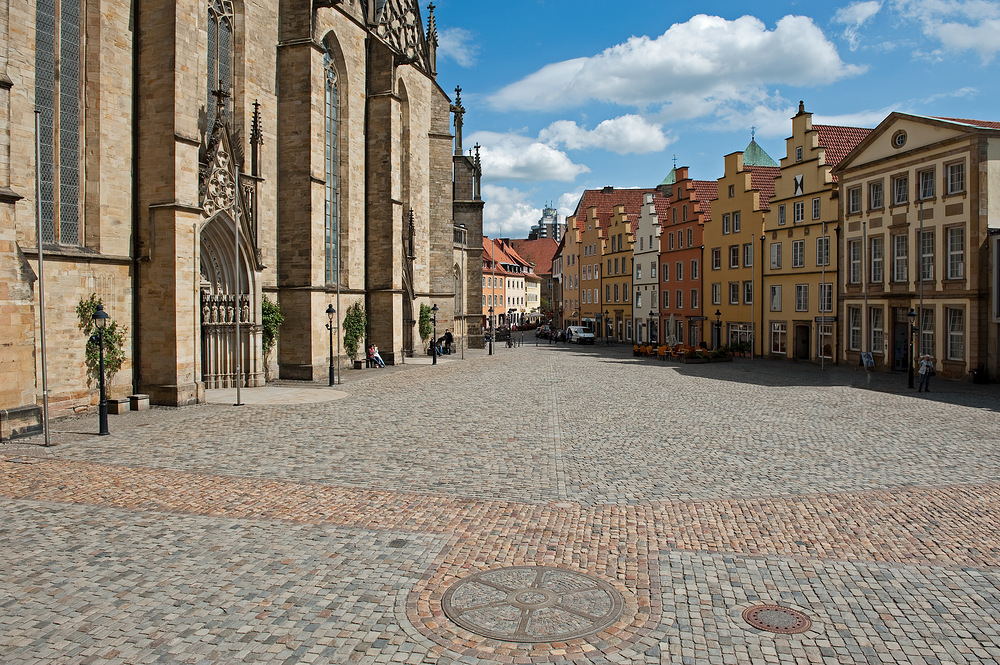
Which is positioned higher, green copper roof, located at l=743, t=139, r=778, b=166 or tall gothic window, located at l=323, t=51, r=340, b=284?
green copper roof, located at l=743, t=139, r=778, b=166

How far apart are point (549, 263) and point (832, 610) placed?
120137mm

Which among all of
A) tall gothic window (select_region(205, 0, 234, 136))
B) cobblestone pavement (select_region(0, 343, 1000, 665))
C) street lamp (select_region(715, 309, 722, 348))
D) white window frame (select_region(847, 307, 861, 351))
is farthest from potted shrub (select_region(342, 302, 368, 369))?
street lamp (select_region(715, 309, 722, 348))

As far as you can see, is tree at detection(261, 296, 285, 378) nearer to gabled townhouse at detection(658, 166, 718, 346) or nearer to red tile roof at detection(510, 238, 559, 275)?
gabled townhouse at detection(658, 166, 718, 346)

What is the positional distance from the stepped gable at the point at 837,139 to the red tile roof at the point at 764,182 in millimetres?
3785

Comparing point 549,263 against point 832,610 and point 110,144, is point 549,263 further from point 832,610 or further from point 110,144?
point 832,610

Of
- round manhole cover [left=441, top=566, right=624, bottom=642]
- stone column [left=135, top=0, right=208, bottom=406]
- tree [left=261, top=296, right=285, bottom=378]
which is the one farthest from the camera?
tree [left=261, top=296, right=285, bottom=378]

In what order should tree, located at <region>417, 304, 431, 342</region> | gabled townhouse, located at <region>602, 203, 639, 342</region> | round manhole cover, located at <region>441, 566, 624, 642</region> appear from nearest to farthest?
round manhole cover, located at <region>441, 566, 624, 642</region> → tree, located at <region>417, 304, 431, 342</region> → gabled townhouse, located at <region>602, 203, 639, 342</region>

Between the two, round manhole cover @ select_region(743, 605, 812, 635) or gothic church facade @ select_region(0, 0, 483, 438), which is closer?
round manhole cover @ select_region(743, 605, 812, 635)

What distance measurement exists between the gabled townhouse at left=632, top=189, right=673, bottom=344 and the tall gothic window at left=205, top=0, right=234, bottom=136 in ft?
120

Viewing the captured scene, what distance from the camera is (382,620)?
5.82 metres

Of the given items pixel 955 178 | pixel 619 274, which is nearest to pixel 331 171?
pixel 955 178

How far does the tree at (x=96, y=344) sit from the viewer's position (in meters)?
17.0

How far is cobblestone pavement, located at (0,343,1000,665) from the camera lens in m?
5.50

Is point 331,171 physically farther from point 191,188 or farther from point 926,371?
point 926,371
